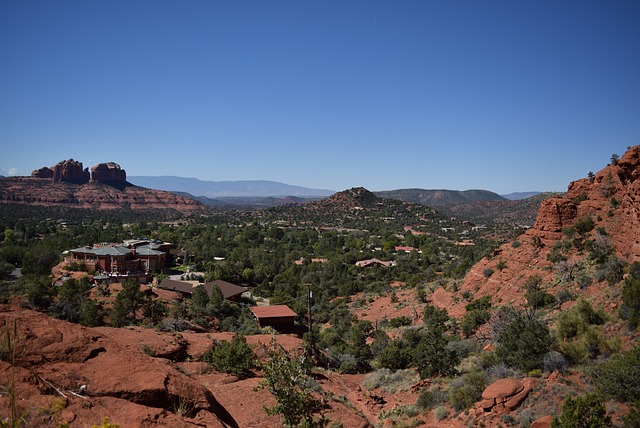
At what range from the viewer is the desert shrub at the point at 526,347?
14.1 m

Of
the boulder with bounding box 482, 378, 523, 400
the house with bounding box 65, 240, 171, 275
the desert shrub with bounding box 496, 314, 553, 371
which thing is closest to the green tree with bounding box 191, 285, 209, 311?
the house with bounding box 65, 240, 171, 275

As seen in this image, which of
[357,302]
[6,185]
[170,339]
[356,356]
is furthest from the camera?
[6,185]

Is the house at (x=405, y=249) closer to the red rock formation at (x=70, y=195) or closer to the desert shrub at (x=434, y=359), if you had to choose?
the desert shrub at (x=434, y=359)

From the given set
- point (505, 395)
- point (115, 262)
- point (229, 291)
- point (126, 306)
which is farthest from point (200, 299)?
point (505, 395)

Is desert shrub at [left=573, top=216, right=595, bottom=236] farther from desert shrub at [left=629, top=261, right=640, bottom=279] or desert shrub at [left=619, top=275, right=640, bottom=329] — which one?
desert shrub at [left=619, top=275, right=640, bottom=329]

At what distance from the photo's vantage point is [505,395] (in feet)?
40.9

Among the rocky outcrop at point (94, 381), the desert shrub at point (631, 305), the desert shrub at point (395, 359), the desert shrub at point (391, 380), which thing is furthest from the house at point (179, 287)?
the desert shrub at point (631, 305)

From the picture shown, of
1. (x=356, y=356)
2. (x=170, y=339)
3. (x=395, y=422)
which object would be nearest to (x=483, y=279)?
(x=356, y=356)

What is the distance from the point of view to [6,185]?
159500 millimetres

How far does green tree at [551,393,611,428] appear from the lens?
9250 millimetres

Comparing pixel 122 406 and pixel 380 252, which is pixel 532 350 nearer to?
pixel 122 406

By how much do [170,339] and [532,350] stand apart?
1496 centimetres

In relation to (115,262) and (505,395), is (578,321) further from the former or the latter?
(115,262)

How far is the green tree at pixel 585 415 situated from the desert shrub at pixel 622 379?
3.14 feet
